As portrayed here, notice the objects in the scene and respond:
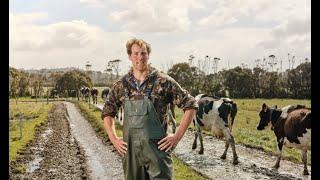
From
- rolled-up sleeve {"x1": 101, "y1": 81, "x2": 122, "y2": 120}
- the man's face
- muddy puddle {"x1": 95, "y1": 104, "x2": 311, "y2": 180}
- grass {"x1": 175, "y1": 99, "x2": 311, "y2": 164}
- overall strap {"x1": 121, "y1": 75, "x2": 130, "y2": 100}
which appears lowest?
muddy puddle {"x1": 95, "y1": 104, "x2": 311, "y2": 180}

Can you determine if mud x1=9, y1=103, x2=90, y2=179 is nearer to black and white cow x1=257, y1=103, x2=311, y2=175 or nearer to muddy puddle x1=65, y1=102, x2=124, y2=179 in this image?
muddy puddle x1=65, y1=102, x2=124, y2=179

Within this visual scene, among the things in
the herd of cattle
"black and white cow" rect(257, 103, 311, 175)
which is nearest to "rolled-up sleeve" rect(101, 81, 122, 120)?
the herd of cattle

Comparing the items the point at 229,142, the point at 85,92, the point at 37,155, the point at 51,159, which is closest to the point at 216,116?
the point at 229,142

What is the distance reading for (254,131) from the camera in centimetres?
1255

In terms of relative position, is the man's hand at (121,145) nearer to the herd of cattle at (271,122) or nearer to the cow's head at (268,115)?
the herd of cattle at (271,122)

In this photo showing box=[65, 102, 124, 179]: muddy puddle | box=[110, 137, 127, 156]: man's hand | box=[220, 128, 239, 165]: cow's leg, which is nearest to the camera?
box=[110, 137, 127, 156]: man's hand

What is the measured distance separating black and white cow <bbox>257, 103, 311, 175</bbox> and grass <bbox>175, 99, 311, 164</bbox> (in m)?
0.90

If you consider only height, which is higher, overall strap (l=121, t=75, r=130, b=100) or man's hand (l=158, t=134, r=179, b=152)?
overall strap (l=121, t=75, r=130, b=100)

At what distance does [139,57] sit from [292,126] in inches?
201

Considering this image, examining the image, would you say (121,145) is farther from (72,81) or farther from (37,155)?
(72,81)

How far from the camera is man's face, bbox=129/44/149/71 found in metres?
3.86

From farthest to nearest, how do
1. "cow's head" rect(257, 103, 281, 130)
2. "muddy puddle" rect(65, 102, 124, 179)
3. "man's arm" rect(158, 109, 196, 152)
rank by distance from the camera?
"cow's head" rect(257, 103, 281, 130)
"muddy puddle" rect(65, 102, 124, 179)
"man's arm" rect(158, 109, 196, 152)

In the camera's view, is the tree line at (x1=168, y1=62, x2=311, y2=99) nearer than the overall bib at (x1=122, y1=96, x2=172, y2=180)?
No
